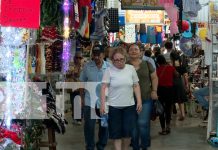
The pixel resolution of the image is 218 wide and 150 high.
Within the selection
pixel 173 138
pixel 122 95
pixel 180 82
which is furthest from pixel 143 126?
pixel 180 82

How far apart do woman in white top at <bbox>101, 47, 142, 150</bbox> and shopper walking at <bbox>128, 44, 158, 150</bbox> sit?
13.1 inches

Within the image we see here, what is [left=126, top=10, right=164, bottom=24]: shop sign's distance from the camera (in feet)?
49.6

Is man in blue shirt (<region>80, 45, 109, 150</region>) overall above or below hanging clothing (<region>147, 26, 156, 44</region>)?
below

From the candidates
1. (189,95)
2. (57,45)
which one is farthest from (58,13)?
(189,95)

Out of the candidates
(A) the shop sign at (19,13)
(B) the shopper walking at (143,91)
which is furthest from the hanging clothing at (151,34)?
(A) the shop sign at (19,13)

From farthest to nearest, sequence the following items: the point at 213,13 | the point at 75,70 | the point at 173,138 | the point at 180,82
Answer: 1. the point at 75,70
2. the point at 180,82
3. the point at 173,138
4. the point at 213,13

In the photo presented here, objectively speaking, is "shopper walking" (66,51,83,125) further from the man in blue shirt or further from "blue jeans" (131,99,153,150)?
"blue jeans" (131,99,153,150)

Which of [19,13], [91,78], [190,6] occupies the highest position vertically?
[190,6]

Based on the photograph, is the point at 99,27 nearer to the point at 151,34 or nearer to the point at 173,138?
the point at 173,138

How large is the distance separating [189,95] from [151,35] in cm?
622

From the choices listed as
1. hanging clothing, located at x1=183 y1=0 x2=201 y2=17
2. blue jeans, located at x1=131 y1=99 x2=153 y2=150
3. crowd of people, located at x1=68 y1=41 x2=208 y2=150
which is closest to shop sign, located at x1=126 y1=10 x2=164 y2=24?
hanging clothing, located at x1=183 y1=0 x2=201 y2=17

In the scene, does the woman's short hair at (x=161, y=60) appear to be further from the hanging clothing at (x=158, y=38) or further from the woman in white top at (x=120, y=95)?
the hanging clothing at (x=158, y=38)

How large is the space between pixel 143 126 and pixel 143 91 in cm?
52

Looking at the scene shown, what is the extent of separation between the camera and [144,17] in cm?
1530
